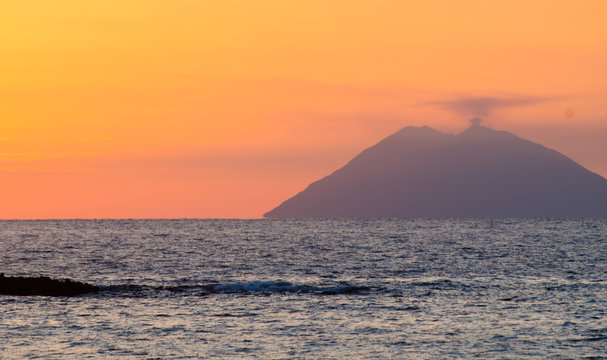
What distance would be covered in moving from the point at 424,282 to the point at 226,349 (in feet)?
109

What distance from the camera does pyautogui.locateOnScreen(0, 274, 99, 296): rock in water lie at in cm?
5847

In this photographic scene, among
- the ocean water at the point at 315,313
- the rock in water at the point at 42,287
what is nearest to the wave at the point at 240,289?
the ocean water at the point at 315,313

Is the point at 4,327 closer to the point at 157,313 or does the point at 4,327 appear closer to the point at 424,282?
the point at 157,313

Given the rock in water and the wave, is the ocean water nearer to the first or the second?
the wave

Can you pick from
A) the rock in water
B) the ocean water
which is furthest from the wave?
the rock in water

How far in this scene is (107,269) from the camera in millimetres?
83375

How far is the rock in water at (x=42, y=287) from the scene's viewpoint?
58.5 metres

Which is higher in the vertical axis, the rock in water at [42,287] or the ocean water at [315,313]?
the rock in water at [42,287]

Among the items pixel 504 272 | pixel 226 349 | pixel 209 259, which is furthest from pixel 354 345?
pixel 209 259

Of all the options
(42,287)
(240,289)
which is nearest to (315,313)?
(240,289)

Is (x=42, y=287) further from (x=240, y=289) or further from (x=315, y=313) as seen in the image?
(x=315, y=313)

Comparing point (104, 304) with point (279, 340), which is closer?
point (279, 340)

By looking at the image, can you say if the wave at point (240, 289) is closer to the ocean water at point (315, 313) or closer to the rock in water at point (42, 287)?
the ocean water at point (315, 313)

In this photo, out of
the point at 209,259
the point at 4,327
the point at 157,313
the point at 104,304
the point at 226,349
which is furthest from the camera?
the point at 209,259
